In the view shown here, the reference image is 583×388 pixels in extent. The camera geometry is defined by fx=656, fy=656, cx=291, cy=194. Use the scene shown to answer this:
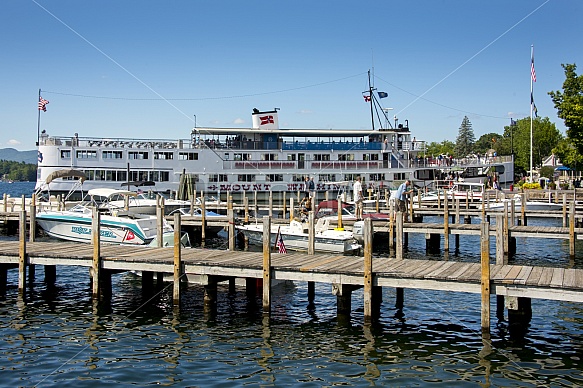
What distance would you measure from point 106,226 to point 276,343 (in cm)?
1609

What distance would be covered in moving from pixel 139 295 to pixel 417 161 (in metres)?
45.8

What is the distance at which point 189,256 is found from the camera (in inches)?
770

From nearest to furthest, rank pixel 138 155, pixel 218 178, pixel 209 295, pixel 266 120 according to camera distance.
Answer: pixel 209 295 → pixel 138 155 → pixel 218 178 → pixel 266 120

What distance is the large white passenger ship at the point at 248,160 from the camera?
180 ft

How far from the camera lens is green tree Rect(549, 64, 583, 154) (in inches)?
2037

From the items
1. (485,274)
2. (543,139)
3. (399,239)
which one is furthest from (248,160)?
(543,139)

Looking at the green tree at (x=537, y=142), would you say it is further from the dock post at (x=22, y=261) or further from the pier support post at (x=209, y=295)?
the dock post at (x=22, y=261)

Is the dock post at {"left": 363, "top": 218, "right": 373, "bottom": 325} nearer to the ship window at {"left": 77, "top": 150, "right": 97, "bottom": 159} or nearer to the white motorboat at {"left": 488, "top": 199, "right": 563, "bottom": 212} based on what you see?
the white motorboat at {"left": 488, "top": 199, "right": 563, "bottom": 212}

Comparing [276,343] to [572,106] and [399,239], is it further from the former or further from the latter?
[572,106]

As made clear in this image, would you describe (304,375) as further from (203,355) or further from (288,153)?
(288,153)

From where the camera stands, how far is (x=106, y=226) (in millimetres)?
29500

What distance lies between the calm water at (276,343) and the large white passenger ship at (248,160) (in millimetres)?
34761

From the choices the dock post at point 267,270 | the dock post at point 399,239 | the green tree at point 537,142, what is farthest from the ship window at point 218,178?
the green tree at point 537,142

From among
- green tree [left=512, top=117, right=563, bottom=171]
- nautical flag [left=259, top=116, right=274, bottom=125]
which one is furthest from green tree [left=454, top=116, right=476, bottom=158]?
nautical flag [left=259, top=116, right=274, bottom=125]
